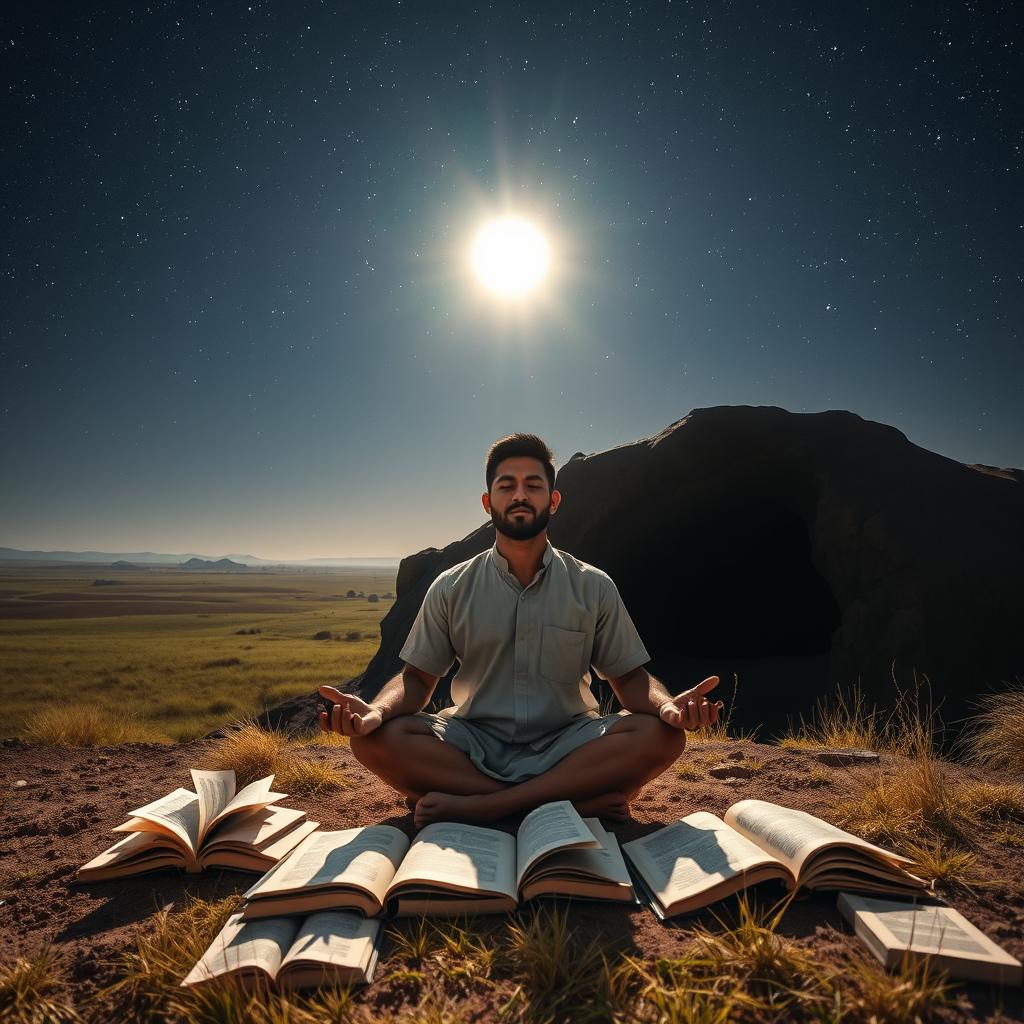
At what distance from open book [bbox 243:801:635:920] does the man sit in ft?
2.27

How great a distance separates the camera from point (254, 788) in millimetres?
3320

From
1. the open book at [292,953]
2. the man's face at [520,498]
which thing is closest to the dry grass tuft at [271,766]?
the open book at [292,953]

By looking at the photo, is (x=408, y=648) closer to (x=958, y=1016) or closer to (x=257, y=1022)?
(x=257, y=1022)

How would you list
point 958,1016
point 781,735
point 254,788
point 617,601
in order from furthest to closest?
point 781,735 → point 617,601 → point 254,788 → point 958,1016

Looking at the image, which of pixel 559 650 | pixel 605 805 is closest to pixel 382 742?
pixel 559 650

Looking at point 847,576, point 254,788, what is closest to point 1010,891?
point 254,788

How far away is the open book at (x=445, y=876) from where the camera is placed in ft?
7.15

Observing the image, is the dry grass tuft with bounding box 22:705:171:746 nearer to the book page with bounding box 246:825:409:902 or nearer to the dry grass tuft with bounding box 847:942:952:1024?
the book page with bounding box 246:825:409:902

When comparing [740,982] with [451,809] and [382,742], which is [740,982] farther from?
[382,742]

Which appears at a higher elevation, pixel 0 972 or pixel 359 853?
pixel 359 853

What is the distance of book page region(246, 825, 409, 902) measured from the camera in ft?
7.12

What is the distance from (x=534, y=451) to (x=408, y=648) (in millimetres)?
1553

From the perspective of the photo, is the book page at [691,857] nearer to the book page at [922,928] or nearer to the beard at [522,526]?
the book page at [922,928]

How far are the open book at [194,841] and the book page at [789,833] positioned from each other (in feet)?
7.51
